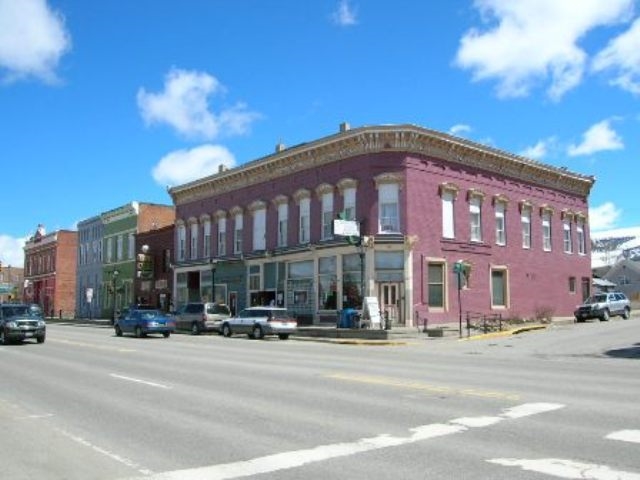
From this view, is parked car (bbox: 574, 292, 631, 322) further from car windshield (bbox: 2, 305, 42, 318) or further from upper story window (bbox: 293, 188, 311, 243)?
car windshield (bbox: 2, 305, 42, 318)

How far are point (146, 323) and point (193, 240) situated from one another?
56.9ft

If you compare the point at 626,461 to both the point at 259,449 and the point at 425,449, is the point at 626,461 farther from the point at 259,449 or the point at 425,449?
the point at 259,449

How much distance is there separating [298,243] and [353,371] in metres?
24.5

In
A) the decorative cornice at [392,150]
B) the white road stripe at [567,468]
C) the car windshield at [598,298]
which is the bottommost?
the white road stripe at [567,468]

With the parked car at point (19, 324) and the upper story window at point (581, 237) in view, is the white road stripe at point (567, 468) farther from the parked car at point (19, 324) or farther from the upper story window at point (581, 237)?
the upper story window at point (581, 237)

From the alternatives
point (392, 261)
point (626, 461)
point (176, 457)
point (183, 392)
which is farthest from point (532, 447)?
point (392, 261)

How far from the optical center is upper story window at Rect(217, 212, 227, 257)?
1900 inches

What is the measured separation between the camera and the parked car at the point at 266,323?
33.8 m

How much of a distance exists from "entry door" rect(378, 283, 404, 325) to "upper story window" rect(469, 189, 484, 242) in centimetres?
639

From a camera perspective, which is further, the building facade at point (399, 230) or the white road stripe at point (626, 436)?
the building facade at point (399, 230)

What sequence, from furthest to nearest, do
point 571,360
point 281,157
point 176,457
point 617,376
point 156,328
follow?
point 281,157 < point 156,328 < point 571,360 < point 617,376 < point 176,457

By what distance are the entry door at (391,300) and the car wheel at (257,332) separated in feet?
20.2

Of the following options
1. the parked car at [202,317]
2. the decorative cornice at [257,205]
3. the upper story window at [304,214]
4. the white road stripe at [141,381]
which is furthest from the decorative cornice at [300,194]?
the white road stripe at [141,381]

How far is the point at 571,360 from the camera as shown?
21078 millimetres
